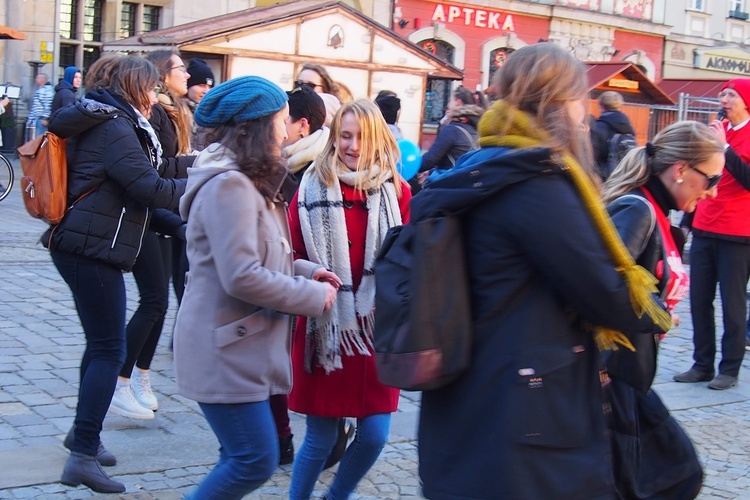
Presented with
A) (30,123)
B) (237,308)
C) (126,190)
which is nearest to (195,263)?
(237,308)

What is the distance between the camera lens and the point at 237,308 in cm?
323

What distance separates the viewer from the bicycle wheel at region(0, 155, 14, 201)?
14109mm

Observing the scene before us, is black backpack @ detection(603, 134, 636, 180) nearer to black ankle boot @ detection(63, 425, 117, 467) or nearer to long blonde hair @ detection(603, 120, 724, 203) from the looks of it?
long blonde hair @ detection(603, 120, 724, 203)

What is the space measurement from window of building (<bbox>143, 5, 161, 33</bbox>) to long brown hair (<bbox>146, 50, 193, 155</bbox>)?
17634mm

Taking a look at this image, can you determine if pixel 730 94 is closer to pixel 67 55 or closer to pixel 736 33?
pixel 67 55

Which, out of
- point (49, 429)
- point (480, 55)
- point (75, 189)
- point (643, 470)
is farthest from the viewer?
point (480, 55)

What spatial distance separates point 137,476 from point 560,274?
2681 mm

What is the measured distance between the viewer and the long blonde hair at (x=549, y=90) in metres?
2.57

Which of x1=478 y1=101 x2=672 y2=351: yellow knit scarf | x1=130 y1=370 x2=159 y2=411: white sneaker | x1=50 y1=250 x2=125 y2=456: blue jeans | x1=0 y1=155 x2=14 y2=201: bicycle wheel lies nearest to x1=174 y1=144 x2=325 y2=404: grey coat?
x1=478 y1=101 x2=672 y2=351: yellow knit scarf

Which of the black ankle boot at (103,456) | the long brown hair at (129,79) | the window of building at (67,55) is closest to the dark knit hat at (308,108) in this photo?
the long brown hair at (129,79)

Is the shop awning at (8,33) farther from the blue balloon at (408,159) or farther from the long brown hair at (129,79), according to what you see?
the long brown hair at (129,79)

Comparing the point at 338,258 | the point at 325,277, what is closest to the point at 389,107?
the point at 338,258

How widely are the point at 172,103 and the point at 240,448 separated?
108 inches

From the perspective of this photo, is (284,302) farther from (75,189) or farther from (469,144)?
(469,144)
